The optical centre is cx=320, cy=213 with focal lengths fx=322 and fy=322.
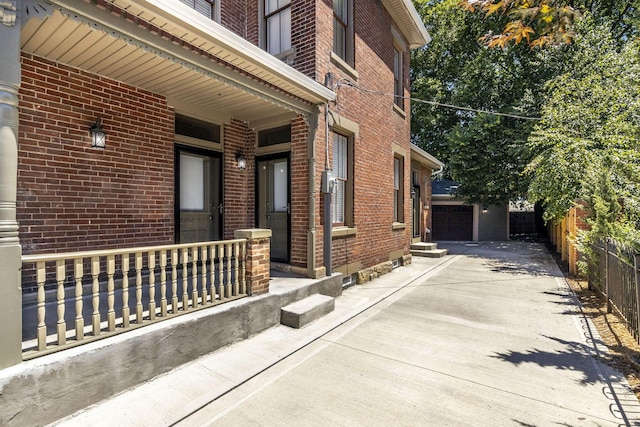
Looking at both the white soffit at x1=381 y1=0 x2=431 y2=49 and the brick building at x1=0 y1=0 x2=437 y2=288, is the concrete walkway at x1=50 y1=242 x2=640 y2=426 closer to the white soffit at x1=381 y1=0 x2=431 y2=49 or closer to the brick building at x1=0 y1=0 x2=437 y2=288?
the brick building at x1=0 y1=0 x2=437 y2=288

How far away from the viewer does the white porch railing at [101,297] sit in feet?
8.96

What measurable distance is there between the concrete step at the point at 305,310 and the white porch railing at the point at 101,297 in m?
0.78

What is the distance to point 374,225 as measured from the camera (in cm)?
817

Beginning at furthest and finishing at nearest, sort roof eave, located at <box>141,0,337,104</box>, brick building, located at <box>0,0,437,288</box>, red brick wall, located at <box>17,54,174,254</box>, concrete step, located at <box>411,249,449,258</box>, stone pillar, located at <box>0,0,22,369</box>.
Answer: concrete step, located at <box>411,249,449,258</box>
red brick wall, located at <box>17,54,174,254</box>
brick building, located at <box>0,0,437,288</box>
roof eave, located at <box>141,0,337,104</box>
stone pillar, located at <box>0,0,22,369</box>

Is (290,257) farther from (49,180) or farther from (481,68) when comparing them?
(481,68)

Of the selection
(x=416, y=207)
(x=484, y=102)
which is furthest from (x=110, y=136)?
(x=484, y=102)

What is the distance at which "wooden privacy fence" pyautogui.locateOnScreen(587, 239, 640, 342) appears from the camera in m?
4.22

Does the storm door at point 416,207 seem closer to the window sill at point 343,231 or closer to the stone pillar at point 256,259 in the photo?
the window sill at point 343,231

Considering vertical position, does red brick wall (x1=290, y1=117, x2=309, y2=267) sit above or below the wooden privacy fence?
above

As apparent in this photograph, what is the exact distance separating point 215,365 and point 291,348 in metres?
0.96

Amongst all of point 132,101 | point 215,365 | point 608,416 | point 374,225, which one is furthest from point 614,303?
point 132,101

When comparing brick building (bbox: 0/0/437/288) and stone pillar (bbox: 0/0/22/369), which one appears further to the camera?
brick building (bbox: 0/0/437/288)

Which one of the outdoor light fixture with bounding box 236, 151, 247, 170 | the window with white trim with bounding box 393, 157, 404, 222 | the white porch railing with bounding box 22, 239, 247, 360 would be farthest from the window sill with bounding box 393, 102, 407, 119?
the white porch railing with bounding box 22, 239, 247, 360

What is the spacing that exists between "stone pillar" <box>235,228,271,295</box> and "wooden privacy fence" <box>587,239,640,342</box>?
15.8ft
